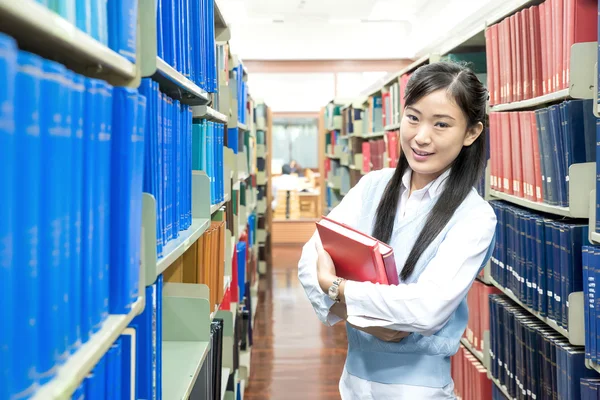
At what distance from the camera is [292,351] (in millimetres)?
4500

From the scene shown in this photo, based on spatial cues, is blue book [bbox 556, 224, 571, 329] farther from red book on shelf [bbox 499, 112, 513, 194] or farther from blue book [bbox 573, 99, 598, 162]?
red book on shelf [bbox 499, 112, 513, 194]

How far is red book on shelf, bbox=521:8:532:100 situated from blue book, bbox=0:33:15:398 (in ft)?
6.54

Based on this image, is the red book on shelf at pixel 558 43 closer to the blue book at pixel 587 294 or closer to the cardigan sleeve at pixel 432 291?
the blue book at pixel 587 294

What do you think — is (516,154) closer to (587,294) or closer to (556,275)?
(556,275)

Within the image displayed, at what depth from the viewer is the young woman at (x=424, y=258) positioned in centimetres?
129

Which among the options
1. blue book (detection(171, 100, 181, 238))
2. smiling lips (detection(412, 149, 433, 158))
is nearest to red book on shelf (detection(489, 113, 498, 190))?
smiling lips (detection(412, 149, 433, 158))

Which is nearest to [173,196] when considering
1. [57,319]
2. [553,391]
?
[57,319]

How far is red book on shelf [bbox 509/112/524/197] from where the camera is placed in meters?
2.27

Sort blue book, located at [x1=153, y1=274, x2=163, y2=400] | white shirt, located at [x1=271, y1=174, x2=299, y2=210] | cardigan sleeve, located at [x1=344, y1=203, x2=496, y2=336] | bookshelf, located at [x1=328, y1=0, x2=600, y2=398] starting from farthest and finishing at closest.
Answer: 1. white shirt, located at [x1=271, y1=174, x2=299, y2=210]
2. bookshelf, located at [x1=328, y1=0, x2=600, y2=398]
3. cardigan sleeve, located at [x1=344, y1=203, x2=496, y2=336]
4. blue book, located at [x1=153, y1=274, x2=163, y2=400]

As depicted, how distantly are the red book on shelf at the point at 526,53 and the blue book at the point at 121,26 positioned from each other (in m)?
1.66

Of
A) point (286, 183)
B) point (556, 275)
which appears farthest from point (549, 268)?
point (286, 183)

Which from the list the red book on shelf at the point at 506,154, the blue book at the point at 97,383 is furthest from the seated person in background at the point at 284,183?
the blue book at the point at 97,383

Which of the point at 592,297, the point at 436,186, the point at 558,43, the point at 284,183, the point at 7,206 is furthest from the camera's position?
the point at 284,183

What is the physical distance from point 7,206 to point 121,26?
1.49 ft
